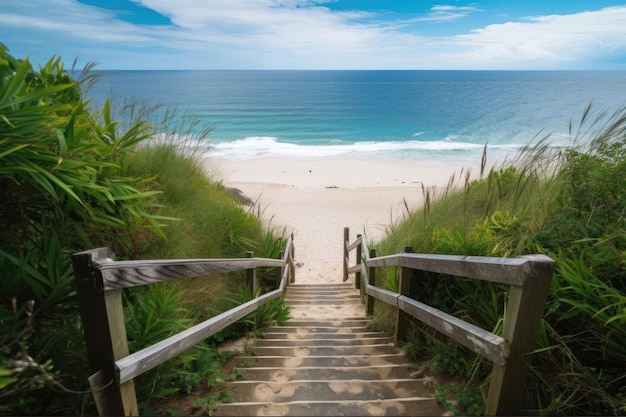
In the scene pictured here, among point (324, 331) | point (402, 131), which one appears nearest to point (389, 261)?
point (324, 331)

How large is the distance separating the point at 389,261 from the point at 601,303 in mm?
1958

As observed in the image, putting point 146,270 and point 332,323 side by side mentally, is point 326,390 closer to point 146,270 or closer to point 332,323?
point 146,270

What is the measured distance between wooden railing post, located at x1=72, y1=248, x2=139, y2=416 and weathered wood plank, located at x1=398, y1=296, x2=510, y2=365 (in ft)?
5.55

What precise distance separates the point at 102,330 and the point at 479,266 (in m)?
1.83

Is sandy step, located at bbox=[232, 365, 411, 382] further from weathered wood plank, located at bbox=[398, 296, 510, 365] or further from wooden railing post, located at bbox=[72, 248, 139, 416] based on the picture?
wooden railing post, located at bbox=[72, 248, 139, 416]

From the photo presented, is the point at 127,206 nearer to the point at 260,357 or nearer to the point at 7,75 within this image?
the point at 7,75

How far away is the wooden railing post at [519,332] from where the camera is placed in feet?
5.24

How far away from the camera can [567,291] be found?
82.7 inches

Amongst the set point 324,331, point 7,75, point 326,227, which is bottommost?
point 326,227

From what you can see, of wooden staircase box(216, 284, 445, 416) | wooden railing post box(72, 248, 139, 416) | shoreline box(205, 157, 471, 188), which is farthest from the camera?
shoreline box(205, 157, 471, 188)

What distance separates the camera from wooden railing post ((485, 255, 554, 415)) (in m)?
1.60

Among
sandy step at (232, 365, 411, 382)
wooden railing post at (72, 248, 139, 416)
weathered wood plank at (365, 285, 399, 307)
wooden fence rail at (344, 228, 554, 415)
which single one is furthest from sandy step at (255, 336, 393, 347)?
wooden railing post at (72, 248, 139, 416)

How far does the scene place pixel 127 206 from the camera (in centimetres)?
234

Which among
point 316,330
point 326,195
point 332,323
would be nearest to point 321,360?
point 316,330
